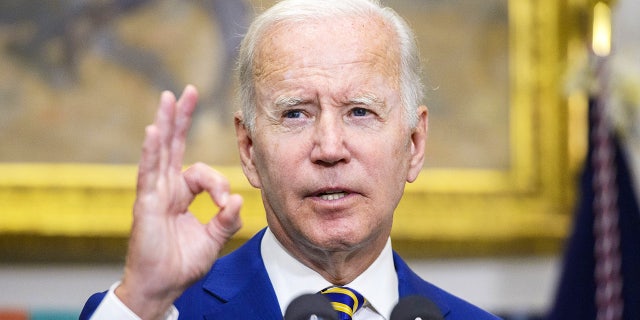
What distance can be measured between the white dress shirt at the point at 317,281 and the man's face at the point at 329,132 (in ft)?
0.22

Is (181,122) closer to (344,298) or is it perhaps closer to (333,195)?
(333,195)

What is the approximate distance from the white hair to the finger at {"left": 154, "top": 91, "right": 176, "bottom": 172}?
57cm

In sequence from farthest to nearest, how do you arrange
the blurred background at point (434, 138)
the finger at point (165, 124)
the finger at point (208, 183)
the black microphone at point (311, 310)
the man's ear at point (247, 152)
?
1. the blurred background at point (434, 138)
2. the man's ear at point (247, 152)
3. the finger at point (208, 183)
4. the finger at point (165, 124)
5. the black microphone at point (311, 310)

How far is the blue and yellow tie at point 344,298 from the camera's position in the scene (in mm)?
2531

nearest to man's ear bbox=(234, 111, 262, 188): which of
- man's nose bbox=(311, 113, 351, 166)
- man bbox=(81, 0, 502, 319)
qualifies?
man bbox=(81, 0, 502, 319)

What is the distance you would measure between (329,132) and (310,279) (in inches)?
16.6

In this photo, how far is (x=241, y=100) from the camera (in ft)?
→ 9.21

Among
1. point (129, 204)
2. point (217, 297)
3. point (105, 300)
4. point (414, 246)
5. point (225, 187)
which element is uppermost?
point (225, 187)

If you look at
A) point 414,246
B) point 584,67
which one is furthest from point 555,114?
point 414,246

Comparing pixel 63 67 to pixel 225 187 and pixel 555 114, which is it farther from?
pixel 225 187

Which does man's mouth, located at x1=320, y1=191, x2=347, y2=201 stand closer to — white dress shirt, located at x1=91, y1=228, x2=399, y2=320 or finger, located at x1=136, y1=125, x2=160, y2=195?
white dress shirt, located at x1=91, y1=228, x2=399, y2=320

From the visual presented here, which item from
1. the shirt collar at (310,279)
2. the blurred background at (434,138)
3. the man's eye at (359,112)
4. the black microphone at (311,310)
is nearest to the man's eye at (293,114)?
the man's eye at (359,112)

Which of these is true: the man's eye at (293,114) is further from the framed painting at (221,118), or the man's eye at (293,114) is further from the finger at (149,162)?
the framed painting at (221,118)

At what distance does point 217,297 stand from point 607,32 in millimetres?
2925
